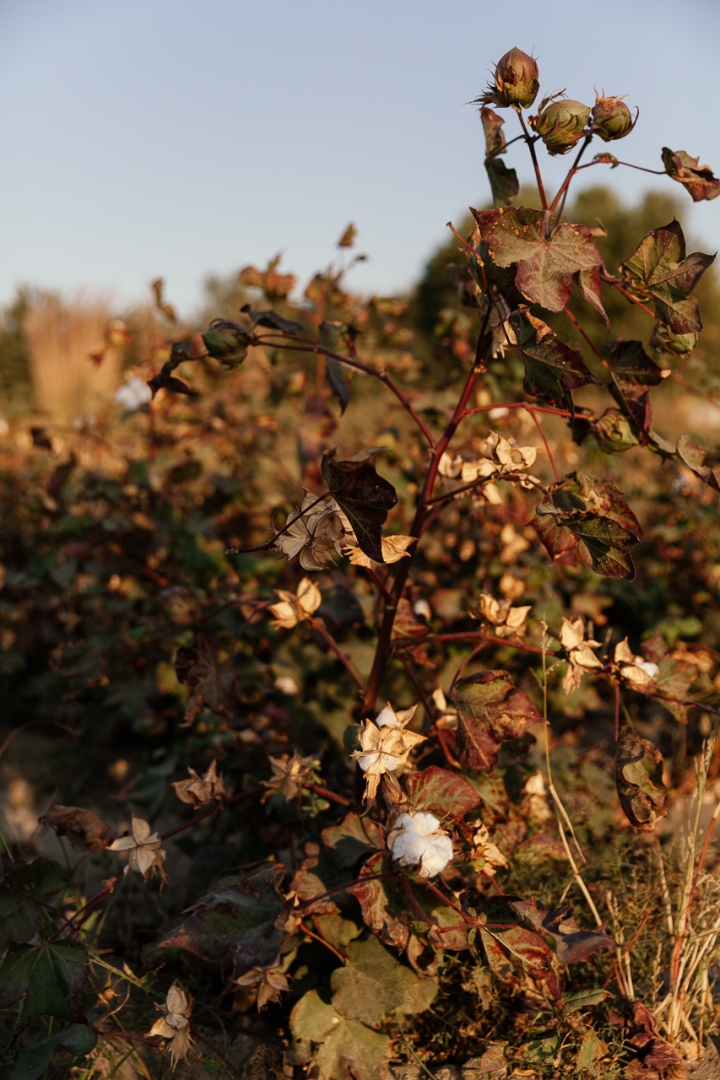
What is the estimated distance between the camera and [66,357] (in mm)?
8656

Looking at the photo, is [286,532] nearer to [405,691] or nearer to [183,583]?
[405,691]

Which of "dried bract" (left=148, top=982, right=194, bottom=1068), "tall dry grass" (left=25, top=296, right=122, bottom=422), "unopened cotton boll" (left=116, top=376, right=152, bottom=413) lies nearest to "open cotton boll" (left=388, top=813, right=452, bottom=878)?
"dried bract" (left=148, top=982, right=194, bottom=1068)

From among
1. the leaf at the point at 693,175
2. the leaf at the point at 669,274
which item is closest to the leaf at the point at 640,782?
the leaf at the point at 669,274

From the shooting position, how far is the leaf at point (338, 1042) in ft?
3.84

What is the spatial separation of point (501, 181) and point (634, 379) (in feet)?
1.13

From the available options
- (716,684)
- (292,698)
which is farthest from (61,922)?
(716,684)

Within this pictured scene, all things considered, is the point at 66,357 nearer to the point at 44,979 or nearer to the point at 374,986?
the point at 44,979

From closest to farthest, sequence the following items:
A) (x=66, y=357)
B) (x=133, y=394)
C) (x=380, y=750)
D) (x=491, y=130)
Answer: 1. (x=380, y=750)
2. (x=491, y=130)
3. (x=133, y=394)
4. (x=66, y=357)

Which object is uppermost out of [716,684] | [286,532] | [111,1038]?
[286,532]

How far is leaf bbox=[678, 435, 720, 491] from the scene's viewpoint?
1.19 meters

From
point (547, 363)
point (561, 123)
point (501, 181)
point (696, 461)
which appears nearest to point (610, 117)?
point (561, 123)

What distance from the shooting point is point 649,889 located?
4.66ft

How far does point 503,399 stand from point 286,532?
61.1 inches

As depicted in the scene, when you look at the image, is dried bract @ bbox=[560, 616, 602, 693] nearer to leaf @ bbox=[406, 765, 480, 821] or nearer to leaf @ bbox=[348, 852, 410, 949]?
leaf @ bbox=[406, 765, 480, 821]
